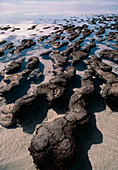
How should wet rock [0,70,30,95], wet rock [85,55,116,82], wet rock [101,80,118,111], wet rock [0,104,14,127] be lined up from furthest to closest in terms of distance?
wet rock [85,55,116,82] < wet rock [0,70,30,95] < wet rock [101,80,118,111] < wet rock [0,104,14,127]

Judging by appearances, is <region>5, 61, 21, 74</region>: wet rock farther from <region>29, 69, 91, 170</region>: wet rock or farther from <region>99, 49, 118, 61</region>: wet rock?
<region>99, 49, 118, 61</region>: wet rock

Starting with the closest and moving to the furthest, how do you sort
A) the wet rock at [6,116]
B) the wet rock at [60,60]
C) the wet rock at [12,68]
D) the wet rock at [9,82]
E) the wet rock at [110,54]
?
the wet rock at [6,116] → the wet rock at [9,82] → the wet rock at [12,68] → the wet rock at [60,60] → the wet rock at [110,54]

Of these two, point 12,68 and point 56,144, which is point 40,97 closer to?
point 56,144

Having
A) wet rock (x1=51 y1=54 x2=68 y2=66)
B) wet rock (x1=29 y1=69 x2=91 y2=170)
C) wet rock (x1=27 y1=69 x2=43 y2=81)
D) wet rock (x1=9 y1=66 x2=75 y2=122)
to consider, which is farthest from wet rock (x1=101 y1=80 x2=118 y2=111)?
wet rock (x1=27 y1=69 x2=43 y2=81)

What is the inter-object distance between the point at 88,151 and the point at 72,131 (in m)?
1.11

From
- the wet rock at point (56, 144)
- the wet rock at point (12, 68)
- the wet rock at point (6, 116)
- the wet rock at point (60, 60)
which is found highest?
the wet rock at point (60, 60)

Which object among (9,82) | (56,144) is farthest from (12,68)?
(56,144)

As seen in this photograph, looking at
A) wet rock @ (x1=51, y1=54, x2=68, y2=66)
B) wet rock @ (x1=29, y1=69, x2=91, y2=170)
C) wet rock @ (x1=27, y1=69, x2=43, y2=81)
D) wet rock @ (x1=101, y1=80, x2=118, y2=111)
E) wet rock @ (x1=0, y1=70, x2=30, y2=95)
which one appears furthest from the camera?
wet rock @ (x1=51, y1=54, x2=68, y2=66)

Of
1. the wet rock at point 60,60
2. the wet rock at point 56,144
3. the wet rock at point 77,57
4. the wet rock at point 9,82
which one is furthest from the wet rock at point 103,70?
the wet rock at point 9,82

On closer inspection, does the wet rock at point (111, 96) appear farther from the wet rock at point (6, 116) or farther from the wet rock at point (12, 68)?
the wet rock at point (12, 68)

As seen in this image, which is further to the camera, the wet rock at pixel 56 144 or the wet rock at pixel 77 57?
the wet rock at pixel 77 57

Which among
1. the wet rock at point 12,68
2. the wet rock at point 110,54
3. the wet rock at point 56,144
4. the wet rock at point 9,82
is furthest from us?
the wet rock at point 110,54

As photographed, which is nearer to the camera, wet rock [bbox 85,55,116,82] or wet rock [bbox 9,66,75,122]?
wet rock [bbox 9,66,75,122]

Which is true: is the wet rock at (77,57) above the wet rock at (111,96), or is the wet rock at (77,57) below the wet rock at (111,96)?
above
